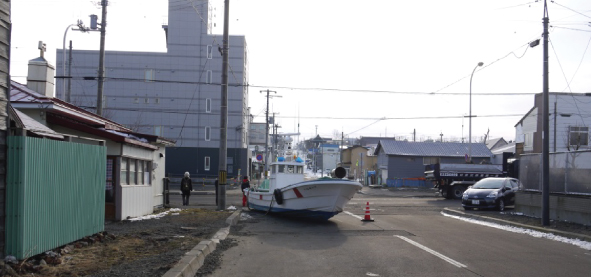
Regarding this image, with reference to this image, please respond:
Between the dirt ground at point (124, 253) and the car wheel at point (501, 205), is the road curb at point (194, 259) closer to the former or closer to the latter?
the dirt ground at point (124, 253)

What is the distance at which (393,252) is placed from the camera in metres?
10.8

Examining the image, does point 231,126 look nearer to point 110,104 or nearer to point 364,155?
point 110,104

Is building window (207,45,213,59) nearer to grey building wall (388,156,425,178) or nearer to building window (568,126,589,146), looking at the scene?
grey building wall (388,156,425,178)

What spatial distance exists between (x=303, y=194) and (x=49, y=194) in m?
9.80

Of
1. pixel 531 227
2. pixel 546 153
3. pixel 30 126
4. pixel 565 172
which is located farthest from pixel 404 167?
pixel 30 126

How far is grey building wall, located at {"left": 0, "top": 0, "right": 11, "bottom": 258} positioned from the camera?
7188 millimetres

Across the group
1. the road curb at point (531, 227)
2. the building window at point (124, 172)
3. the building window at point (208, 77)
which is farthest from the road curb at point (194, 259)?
the building window at point (208, 77)

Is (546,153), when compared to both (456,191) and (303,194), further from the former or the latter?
(456,191)

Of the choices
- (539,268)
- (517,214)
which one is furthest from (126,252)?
(517,214)

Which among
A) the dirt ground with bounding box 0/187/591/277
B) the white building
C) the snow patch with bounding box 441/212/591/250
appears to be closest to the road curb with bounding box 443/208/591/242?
the snow patch with bounding box 441/212/591/250

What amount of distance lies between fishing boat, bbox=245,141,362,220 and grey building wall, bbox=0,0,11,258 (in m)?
10.1

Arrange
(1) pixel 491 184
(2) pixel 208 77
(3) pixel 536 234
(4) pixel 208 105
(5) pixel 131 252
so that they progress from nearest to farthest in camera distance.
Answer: (5) pixel 131 252 → (3) pixel 536 234 → (1) pixel 491 184 → (2) pixel 208 77 → (4) pixel 208 105

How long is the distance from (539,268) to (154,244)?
7487mm

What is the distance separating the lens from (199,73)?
170 ft
